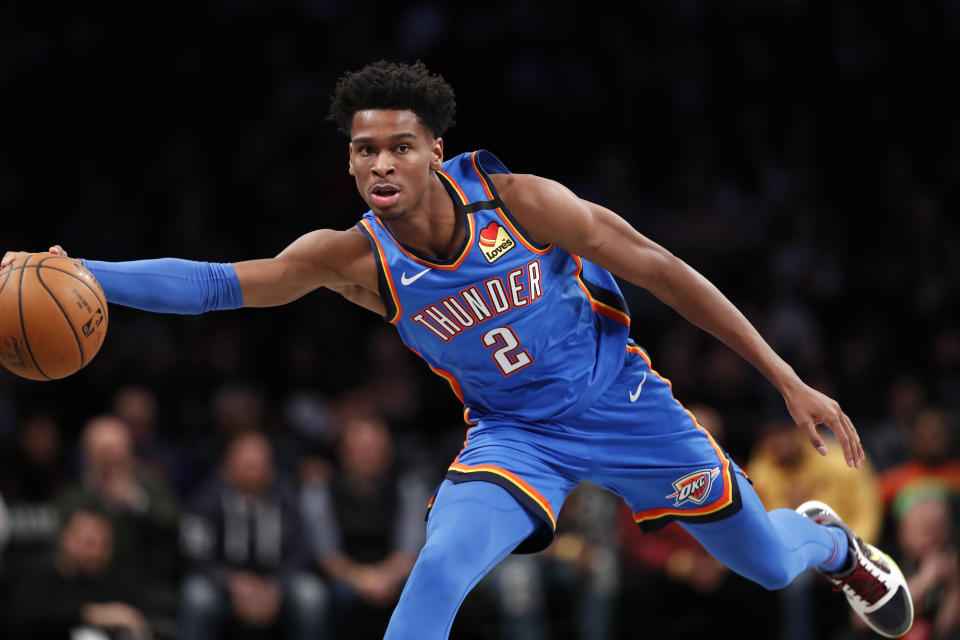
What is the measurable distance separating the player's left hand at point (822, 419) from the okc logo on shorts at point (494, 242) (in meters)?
1.10

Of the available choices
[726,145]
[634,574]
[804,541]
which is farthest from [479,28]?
[804,541]

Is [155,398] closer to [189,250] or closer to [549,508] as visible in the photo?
[189,250]

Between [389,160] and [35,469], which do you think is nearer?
[389,160]

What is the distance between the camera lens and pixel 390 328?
984 cm

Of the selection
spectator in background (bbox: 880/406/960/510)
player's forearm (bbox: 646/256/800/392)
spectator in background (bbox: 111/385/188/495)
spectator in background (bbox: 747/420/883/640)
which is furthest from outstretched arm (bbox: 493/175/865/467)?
spectator in background (bbox: 111/385/188/495)

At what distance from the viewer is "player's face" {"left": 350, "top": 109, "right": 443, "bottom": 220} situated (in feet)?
13.3

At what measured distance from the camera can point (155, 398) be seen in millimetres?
9148

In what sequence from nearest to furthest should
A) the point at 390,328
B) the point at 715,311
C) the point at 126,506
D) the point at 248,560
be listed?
1. the point at 715,311
2. the point at 126,506
3. the point at 248,560
4. the point at 390,328

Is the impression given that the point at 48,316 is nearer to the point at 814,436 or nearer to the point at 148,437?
the point at 814,436

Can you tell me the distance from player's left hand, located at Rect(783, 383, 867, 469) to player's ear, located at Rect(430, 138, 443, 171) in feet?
4.78

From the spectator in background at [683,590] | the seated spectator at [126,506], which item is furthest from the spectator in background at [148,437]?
the spectator in background at [683,590]

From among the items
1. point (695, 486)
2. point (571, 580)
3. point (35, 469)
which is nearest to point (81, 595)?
point (35, 469)

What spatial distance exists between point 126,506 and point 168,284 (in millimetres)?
3917

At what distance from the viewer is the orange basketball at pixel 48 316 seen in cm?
375
